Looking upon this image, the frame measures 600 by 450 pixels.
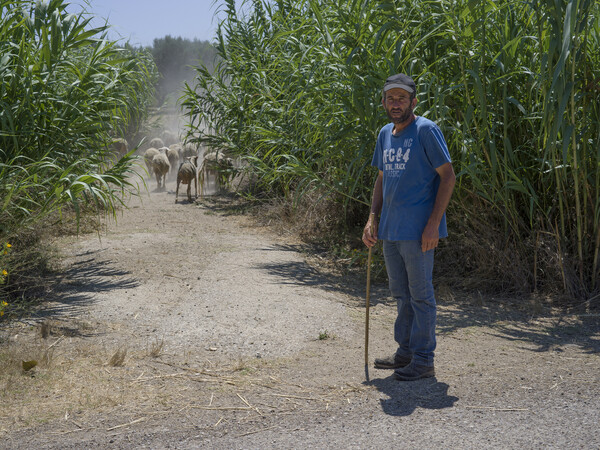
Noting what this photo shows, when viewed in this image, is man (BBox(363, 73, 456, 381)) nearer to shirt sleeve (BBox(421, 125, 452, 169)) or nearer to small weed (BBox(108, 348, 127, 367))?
shirt sleeve (BBox(421, 125, 452, 169))

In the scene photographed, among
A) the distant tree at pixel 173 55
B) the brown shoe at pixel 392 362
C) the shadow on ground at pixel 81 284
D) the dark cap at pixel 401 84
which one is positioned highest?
the distant tree at pixel 173 55

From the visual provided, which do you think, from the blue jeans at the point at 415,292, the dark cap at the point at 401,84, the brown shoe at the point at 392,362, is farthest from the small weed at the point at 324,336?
the dark cap at the point at 401,84

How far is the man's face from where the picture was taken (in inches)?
136

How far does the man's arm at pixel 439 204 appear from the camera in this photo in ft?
11.1

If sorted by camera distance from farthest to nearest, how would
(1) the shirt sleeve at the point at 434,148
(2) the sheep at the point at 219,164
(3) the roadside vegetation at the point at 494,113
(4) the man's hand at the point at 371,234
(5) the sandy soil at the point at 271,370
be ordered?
1. (2) the sheep at the point at 219,164
2. (3) the roadside vegetation at the point at 494,113
3. (4) the man's hand at the point at 371,234
4. (1) the shirt sleeve at the point at 434,148
5. (5) the sandy soil at the point at 271,370

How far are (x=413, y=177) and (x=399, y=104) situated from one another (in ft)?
1.26

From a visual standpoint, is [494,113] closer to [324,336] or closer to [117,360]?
[324,336]

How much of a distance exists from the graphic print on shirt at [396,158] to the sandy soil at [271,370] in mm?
1127

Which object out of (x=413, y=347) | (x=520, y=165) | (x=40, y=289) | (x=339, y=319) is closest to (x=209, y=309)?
(x=339, y=319)

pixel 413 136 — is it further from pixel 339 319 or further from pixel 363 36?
pixel 363 36

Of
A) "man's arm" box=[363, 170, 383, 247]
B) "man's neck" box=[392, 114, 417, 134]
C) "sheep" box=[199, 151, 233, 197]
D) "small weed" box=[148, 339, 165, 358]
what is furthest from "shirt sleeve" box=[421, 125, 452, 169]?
"sheep" box=[199, 151, 233, 197]

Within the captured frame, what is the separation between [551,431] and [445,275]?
3.14 metres

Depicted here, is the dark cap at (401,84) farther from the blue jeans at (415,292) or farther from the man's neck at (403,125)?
the blue jeans at (415,292)

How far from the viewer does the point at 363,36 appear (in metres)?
5.78
